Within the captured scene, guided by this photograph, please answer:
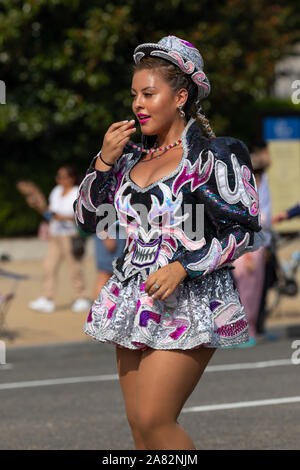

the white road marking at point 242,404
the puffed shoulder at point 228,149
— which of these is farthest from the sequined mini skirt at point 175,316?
the white road marking at point 242,404

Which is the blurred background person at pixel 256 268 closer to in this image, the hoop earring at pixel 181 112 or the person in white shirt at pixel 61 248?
the person in white shirt at pixel 61 248

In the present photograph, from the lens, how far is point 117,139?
3.98m

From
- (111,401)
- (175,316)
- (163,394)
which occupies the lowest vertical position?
(111,401)

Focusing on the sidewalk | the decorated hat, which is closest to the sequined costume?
the decorated hat

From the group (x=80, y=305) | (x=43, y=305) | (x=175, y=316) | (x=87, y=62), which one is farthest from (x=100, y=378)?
(x=87, y=62)

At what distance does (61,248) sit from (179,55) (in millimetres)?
8877

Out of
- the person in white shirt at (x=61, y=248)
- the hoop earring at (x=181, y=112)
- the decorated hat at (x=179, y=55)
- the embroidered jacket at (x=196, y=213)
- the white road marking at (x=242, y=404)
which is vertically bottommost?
the white road marking at (x=242, y=404)

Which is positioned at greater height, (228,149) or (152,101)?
(152,101)

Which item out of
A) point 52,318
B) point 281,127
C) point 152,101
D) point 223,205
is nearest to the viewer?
point 223,205

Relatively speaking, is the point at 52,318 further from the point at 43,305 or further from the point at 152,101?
the point at 152,101

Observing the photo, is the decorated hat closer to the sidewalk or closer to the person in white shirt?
the sidewalk

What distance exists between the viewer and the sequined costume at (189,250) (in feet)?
12.6
